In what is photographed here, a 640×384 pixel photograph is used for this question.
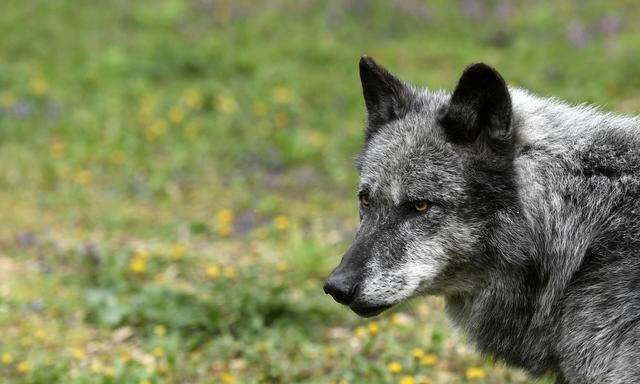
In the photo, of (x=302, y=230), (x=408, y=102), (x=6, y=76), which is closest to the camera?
(x=408, y=102)

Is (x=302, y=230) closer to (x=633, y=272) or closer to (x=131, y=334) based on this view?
(x=131, y=334)

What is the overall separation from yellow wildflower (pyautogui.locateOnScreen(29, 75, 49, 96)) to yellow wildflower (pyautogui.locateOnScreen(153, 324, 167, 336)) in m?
7.21

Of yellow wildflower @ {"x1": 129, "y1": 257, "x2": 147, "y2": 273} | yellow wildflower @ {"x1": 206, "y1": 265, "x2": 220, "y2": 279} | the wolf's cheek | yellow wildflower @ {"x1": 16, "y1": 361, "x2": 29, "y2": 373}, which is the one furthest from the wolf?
yellow wildflower @ {"x1": 129, "y1": 257, "x2": 147, "y2": 273}

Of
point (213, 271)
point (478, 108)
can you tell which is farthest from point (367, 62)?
point (213, 271)

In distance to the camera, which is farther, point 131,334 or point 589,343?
point 131,334

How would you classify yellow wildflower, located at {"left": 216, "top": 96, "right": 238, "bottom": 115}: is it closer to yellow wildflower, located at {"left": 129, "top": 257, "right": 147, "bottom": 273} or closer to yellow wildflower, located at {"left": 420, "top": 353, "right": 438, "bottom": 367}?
yellow wildflower, located at {"left": 129, "top": 257, "right": 147, "bottom": 273}

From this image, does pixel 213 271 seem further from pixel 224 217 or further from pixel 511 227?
pixel 511 227

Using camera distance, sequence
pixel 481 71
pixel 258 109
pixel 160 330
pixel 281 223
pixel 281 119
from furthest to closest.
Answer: pixel 258 109 < pixel 281 119 < pixel 281 223 < pixel 160 330 < pixel 481 71

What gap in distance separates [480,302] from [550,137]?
92 cm

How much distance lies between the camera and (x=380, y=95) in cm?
443

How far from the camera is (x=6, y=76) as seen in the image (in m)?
12.5

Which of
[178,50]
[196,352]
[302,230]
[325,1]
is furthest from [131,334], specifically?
[325,1]

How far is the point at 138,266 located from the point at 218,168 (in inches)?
130

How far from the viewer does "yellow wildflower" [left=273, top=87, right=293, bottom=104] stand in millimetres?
11673
